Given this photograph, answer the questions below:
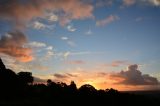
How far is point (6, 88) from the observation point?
72.2m

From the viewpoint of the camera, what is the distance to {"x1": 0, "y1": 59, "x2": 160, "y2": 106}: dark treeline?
71.8 metres

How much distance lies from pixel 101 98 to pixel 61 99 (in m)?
13.3

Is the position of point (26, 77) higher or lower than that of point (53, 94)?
higher

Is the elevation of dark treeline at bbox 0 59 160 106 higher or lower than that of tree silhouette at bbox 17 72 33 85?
lower

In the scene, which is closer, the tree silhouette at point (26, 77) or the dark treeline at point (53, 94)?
the dark treeline at point (53, 94)

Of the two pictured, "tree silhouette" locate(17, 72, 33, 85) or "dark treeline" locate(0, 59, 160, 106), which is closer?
"dark treeline" locate(0, 59, 160, 106)

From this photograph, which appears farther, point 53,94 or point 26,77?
point 26,77

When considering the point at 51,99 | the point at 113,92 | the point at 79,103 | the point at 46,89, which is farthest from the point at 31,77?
the point at 113,92

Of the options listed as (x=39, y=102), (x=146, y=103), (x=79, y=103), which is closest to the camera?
(x=39, y=102)

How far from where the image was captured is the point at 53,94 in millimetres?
80125

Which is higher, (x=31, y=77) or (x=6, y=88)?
(x=31, y=77)

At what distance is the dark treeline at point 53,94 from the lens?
71.8 metres

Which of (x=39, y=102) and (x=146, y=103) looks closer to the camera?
(x=39, y=102)

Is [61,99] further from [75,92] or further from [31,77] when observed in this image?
[31,77]
